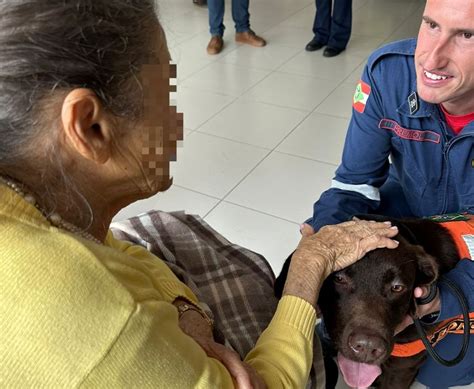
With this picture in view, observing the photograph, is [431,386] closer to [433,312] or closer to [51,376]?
[433,312]

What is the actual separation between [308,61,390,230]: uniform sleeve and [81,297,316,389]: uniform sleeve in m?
0.55

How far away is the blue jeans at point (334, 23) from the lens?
3951mm

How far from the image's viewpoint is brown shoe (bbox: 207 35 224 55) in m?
4.08

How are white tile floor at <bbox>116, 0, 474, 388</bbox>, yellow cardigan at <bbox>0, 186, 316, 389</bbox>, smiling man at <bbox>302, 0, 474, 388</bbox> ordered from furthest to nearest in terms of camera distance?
white tile floor at <bbox>116, 0, 474, 388</bbox>, smiling man at <bbox>302, 0, 474, 388</bbox>, yellow cardigan at <bbox>0, 186, 316, 389</bbox>

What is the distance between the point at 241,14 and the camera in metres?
4.17

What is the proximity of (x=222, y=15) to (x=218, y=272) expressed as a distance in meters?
3.41

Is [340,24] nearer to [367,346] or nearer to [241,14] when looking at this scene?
[241,14]

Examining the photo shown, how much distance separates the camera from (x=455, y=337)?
131cm

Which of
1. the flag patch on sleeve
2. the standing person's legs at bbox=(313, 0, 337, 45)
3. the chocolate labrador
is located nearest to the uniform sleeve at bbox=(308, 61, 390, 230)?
the flag patch on sleeve

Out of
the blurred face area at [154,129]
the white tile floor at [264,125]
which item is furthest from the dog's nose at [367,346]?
the white tile floor at [264,125]

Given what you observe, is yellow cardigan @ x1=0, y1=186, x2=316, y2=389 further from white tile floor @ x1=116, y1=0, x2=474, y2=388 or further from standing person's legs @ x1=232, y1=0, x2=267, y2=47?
standing person's legs @ x1=232, y1=0, x2=267, y2=47

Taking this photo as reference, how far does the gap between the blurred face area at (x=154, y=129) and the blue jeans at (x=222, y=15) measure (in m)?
3.56

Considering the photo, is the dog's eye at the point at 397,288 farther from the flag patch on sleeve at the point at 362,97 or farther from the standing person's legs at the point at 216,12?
the standing person's legs at the point at 216,12

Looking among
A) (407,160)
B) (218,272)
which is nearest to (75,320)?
(218,272)
